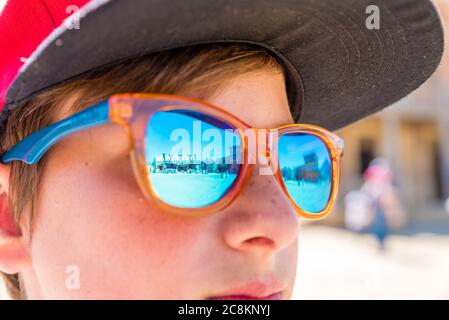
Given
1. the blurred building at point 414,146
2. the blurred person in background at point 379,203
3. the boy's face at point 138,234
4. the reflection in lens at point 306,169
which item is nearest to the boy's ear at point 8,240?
the boy's face at point 138,234

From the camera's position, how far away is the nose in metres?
1.04

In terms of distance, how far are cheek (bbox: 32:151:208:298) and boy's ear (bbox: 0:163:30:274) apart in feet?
0.67

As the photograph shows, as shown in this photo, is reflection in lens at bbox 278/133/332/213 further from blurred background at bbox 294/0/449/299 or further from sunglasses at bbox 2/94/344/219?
blurred background at bbox 294/0/449/299

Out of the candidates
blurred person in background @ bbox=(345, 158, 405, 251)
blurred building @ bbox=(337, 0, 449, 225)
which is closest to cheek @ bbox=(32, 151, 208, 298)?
blurred person in background @ bbox=(345, 158, 405, 251)

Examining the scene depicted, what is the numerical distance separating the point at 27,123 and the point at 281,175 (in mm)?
682

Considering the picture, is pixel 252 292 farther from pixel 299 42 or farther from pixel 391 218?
pixel 391 218

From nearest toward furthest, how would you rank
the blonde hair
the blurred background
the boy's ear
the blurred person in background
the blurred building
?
the blonde hair < the boy's ear < the blurred background < the blurred person in background < the blurred building

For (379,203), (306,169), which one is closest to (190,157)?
(306,169)

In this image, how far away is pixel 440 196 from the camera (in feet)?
52.3

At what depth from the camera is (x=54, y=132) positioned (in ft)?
3.61

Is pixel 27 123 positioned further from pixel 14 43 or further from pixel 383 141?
pixel 383 141

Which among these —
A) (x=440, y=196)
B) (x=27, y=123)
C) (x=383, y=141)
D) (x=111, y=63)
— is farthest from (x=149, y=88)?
(x=440, y=196)

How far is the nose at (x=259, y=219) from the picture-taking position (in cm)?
104
